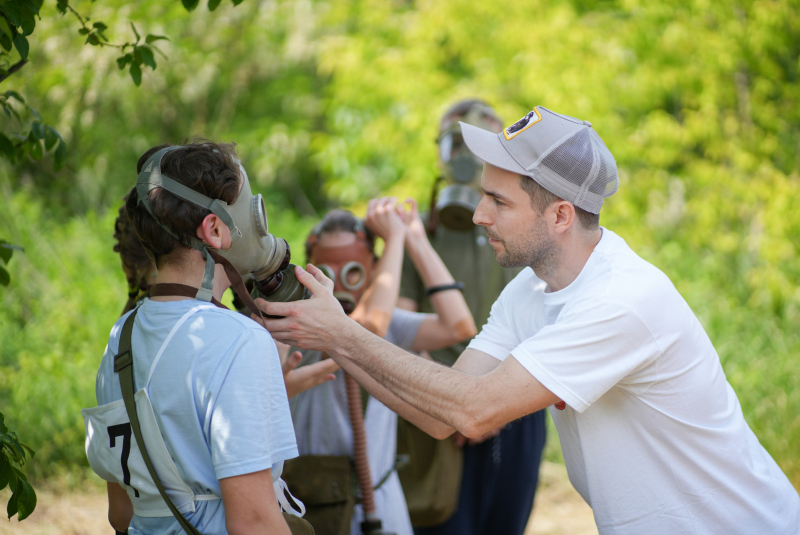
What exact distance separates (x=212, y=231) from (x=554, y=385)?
3.33ft

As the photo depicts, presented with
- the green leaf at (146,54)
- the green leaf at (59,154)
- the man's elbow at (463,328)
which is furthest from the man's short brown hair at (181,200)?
the man's elbow at (463,328)

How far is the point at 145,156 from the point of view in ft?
6.00

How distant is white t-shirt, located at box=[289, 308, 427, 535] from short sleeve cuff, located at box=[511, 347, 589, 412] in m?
0.96

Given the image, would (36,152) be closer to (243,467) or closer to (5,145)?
(5,145)

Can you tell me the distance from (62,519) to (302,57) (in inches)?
328

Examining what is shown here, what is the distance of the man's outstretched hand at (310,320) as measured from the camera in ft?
6.42

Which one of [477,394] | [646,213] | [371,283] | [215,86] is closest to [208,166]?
[477,394]

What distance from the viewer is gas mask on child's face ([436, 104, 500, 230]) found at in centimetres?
338

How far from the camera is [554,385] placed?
6.06 ft

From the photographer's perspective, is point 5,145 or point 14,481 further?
point 5,145

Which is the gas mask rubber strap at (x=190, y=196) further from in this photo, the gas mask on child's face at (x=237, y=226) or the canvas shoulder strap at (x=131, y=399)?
the canvas shoulder strap at (x=131, y=399)

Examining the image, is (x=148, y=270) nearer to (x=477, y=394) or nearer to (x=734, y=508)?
(x=477, y=394)

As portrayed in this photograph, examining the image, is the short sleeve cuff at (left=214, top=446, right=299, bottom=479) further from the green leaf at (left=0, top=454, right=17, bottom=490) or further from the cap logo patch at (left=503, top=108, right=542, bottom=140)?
the cap logo patch at (left=503, top=108, right=542, bottom=140)

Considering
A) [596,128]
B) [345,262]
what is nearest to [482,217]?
[345,262]
